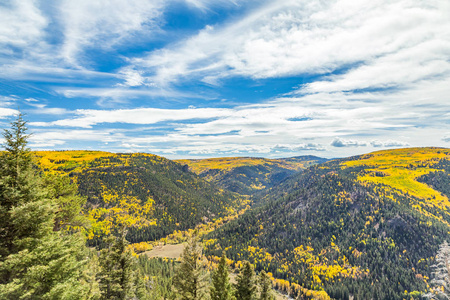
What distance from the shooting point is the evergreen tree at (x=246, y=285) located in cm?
4244

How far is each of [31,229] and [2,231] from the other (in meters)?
1.63

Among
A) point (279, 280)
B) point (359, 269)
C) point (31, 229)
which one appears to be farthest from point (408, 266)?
point (31, 229)

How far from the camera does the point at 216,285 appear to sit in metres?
40.2

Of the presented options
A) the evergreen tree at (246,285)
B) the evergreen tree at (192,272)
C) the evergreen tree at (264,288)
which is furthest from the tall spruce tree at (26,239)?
the evergreen tree at (264,288)

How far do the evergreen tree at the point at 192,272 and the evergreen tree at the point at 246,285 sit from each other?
13811mm

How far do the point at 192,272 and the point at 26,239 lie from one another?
21.4 m

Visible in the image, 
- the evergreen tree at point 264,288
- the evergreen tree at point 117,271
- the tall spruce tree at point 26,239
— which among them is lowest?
the evergreen tree at point 264,288

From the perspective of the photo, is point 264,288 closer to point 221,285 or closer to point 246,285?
point 246,285

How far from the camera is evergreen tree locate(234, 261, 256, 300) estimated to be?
42438mm

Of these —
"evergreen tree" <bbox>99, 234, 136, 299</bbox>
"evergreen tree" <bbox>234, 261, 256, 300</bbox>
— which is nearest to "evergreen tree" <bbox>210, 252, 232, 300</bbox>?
"evergreen tree" <bbox>234, 261, 256, 300</bbox>

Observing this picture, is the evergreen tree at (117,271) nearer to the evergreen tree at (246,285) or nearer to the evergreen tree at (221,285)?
the evergreen tree at (221,285)

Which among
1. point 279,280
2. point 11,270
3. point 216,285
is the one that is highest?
point 11,270

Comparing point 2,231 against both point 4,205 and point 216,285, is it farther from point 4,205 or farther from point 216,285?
point 216,285

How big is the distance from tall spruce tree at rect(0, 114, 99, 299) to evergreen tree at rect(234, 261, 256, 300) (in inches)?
1273
